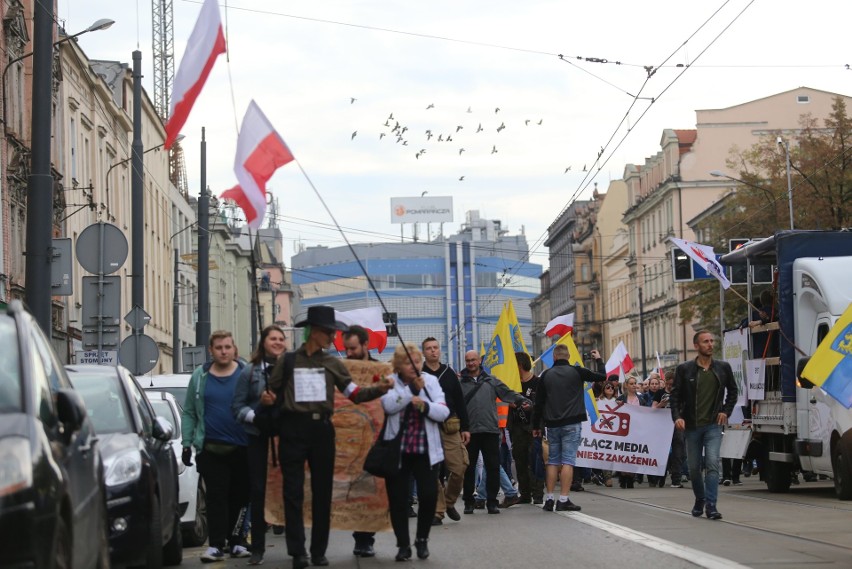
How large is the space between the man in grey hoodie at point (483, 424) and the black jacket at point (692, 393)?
261cm

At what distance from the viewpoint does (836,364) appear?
14844 mm

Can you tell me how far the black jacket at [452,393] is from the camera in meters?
14.8

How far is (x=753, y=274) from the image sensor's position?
2359 cm

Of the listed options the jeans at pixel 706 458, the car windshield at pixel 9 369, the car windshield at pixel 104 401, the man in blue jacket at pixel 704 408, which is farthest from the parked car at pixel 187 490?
the car windshield at pixel 9 369

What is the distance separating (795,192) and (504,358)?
3379 centimetres

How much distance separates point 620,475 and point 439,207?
173 meters

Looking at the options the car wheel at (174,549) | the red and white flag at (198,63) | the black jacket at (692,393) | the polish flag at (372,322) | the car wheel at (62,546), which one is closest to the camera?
the car wheel at (62,546)

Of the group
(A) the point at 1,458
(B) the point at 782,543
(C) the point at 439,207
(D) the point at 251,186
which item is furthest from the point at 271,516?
(C) the point at 439,207

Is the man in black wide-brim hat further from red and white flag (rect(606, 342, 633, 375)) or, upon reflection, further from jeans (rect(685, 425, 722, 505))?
red and white flag (rect(606, 342, 633, 375))

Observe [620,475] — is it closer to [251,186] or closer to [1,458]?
[251,186]

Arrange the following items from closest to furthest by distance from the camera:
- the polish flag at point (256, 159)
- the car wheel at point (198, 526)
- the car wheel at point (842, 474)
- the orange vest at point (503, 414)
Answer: the polish flag at point (256, 159)
the car wheel at point (198, 526)
the car wheel at point (842, 474)
the orange vest at point (503, 414)

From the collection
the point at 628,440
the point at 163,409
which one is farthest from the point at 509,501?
the point at 628,440

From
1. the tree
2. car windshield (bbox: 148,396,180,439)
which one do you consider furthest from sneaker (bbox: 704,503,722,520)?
the tree

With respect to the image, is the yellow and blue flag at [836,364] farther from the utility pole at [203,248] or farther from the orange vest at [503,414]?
the utility pole at [203,248]
